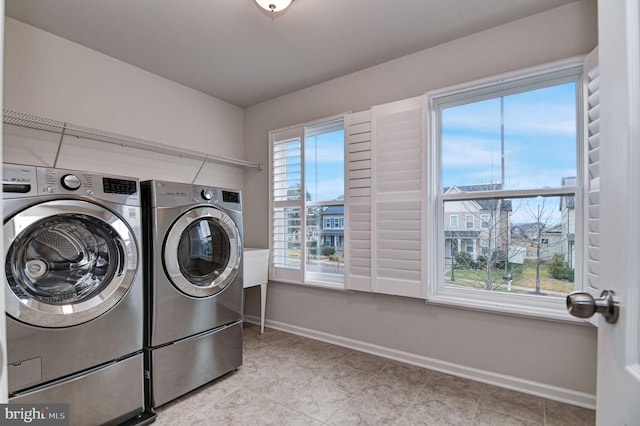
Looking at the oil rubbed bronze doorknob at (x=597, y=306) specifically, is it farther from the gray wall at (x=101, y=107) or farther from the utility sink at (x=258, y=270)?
the gray wall at (x=101, y=107)

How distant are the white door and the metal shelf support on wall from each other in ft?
8.59

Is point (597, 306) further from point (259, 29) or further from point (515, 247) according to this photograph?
point (259, 29)

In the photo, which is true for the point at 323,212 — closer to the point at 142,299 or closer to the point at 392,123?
the point at 392,123

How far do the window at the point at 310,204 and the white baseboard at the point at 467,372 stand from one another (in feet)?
1.69

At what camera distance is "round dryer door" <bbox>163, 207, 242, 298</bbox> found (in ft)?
6.40

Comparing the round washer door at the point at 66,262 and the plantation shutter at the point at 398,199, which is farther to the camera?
the plantation shutter at the point at 398,199

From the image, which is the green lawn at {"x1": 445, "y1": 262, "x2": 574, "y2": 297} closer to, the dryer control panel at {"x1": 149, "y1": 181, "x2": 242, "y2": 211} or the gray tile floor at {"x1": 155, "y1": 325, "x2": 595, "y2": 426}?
the gray tile floor at {"x1": 155, "y1": 325, "x2": 595, "y2": 426}

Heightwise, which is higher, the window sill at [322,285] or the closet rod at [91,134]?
the closet rod at [91,134]

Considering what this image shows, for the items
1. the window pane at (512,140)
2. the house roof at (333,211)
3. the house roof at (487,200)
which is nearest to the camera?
the window pane at (512,140)

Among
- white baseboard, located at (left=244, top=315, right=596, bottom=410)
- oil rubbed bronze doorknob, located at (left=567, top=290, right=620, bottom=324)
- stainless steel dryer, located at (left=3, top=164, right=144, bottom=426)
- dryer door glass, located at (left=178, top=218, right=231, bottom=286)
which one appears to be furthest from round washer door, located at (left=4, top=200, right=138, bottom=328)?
oil rubbed bronze doorknob, located at (left=567, top=290, right=620, bottom=324)

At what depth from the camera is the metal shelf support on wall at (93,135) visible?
75.7 inches

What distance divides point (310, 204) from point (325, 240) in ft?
1.26

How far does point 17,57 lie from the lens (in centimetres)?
204

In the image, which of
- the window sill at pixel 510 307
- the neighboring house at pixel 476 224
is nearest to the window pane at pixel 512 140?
the neighboring house at pixel 476 224
